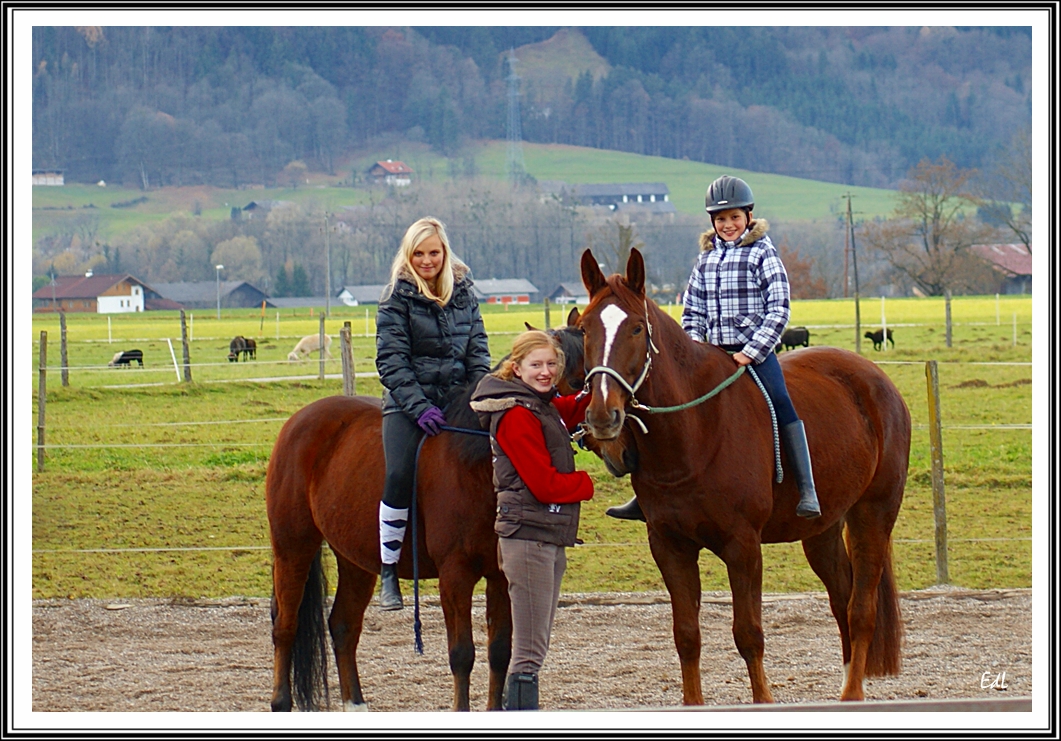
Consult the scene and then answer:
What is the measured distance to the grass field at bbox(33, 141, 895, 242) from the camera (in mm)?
108938

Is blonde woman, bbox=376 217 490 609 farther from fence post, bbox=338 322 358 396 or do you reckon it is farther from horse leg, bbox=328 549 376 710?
fence post, bbox=338 322 358 396

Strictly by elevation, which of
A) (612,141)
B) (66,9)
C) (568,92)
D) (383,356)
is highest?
(568,92)

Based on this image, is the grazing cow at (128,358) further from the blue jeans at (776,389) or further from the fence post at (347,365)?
the blue jeans at (776,389)

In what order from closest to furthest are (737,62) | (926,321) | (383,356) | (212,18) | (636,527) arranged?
(383,356) < (212,18) < (636,527) < (926,321) < (737,62)

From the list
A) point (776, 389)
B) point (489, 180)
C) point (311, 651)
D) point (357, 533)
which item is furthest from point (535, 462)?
point (489, 180)

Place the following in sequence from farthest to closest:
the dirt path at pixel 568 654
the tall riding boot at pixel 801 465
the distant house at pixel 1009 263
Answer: the distant house at pixel 1009 263 → the dirt path at pixel 568 654 → the tall riding boot at pixel 801 465

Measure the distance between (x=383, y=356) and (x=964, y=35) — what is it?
567 feet

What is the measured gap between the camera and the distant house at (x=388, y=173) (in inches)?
5285

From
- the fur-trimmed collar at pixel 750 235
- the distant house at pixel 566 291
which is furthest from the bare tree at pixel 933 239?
the fur-trimmed collar at pixel 750 235

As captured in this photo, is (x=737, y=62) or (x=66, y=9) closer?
(x=66, y=9)

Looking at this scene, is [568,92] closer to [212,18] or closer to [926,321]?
[926,321]

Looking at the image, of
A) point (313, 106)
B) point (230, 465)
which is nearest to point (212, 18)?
point (230, 465)

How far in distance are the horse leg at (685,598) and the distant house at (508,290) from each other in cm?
6666

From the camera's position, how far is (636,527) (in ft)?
33.6
